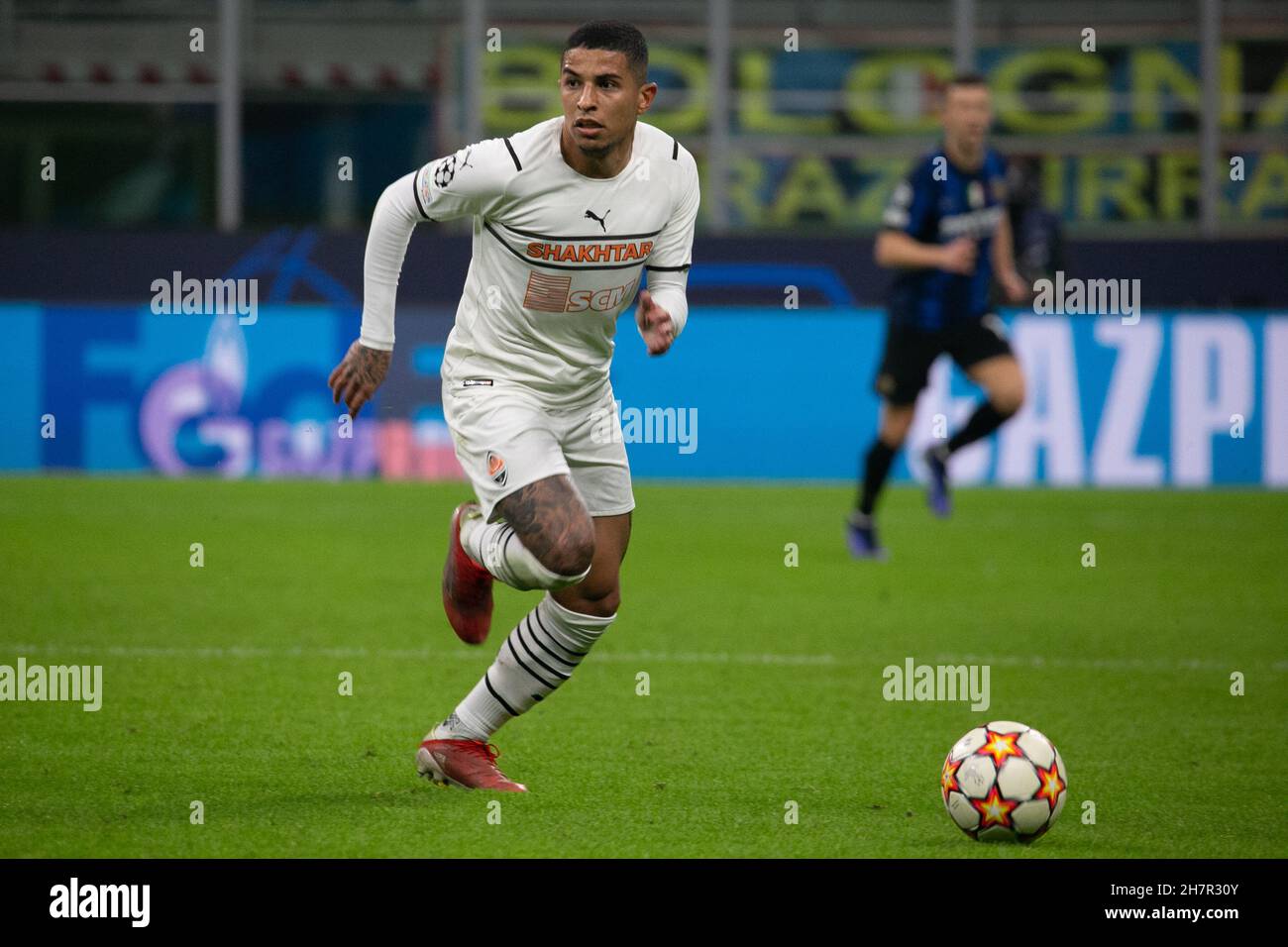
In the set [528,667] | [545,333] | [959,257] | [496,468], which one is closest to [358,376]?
[496,468]

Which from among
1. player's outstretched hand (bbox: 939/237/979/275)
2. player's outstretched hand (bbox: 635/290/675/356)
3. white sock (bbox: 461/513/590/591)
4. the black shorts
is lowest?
white sock (bbox: 461/513/590/591)

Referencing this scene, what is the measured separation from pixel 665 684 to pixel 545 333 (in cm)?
215

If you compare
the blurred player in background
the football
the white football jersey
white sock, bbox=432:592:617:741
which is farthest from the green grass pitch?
the white football jersey

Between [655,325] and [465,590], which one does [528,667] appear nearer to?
[465,590]

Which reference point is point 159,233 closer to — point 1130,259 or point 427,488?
point 427,488

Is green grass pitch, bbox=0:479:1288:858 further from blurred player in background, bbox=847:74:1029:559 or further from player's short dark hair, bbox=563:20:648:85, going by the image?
player's short dark hair, bbox=563:20:648:85

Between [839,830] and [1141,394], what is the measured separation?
32.2 feet

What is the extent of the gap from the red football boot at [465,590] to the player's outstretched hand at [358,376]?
48 cm

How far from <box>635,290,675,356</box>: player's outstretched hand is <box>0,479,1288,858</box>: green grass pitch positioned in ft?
3.85

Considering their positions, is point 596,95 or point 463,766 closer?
point 596,95

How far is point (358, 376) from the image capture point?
5.09 m

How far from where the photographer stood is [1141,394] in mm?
14039

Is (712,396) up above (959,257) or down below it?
below

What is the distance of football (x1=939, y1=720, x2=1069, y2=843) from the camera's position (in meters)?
4.70
